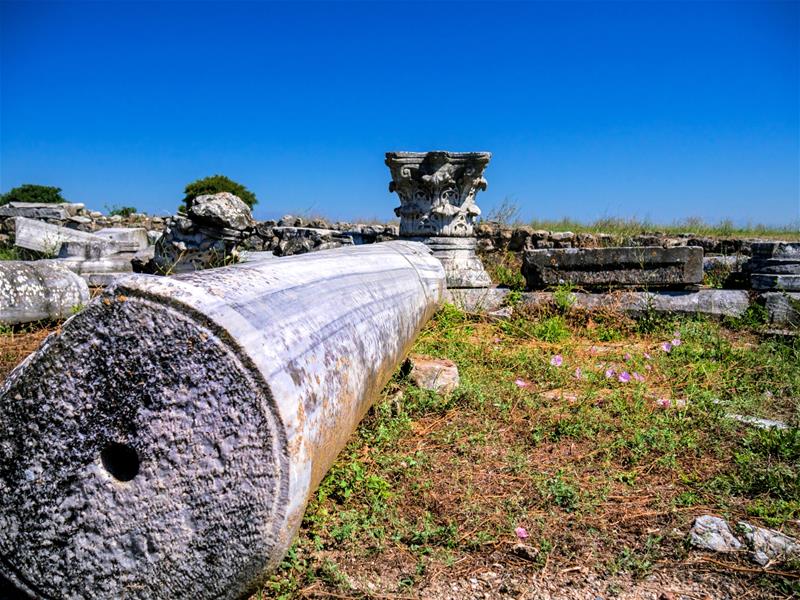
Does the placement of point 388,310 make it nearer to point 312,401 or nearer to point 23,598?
point 312,401

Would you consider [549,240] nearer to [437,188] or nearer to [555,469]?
[437,188]

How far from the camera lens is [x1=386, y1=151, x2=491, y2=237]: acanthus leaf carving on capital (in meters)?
6.40

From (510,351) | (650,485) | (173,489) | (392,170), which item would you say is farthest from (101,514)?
(392,170)

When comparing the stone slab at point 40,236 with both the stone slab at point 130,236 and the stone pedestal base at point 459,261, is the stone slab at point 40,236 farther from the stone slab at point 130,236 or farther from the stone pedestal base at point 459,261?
the stone pedestal base at point 459,261

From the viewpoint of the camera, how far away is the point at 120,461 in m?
1.51

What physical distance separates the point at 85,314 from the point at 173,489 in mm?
482

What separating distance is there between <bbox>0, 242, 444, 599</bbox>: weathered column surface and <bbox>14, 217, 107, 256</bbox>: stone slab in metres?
8.13

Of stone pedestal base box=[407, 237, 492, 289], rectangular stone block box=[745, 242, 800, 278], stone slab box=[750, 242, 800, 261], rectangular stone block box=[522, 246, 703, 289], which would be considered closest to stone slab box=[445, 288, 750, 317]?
rectangular stone block box=[522, 246, 703, 289]

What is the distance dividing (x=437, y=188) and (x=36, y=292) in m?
3.90

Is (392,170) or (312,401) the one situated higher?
(392,170)

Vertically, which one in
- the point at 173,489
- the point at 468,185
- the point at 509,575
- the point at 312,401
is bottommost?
the point at 509,575

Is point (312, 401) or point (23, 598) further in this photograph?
point (312, 401)

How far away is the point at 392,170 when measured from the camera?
6.58 metres

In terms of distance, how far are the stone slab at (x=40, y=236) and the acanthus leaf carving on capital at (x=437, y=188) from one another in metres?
4.95
